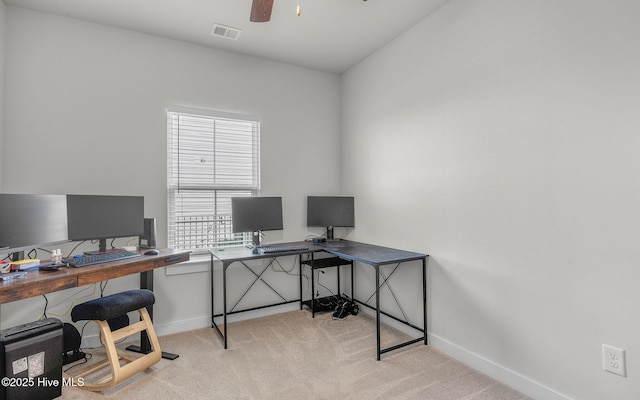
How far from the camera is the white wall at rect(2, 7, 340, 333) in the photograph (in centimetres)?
257

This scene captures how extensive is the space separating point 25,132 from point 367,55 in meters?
3.32

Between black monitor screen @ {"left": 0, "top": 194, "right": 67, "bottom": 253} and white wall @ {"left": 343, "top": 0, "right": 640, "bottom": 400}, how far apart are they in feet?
9.41

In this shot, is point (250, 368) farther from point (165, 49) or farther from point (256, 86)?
point (165, 49)

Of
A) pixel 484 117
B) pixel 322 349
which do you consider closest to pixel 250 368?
pixel 322 349

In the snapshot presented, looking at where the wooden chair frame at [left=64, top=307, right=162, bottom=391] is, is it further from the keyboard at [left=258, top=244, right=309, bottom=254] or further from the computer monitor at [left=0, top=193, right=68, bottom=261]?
the keyboard at [left=258, top=244, right=309, bottom=254]

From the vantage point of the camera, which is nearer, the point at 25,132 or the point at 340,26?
the point at 25,132

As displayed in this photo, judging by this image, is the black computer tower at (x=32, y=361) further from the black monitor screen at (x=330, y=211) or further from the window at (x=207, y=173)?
the black monitor screen at (x=330, y=211)

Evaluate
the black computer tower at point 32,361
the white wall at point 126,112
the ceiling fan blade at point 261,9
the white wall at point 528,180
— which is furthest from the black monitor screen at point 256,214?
the ceiling fan blade at point 261,9

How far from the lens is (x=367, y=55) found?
140 inches

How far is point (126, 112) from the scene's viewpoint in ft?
9.60

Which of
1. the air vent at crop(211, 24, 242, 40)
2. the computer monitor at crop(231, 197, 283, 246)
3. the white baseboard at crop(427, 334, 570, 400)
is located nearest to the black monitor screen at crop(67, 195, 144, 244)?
the computer monitor at crop(231, 197, 283, 246)

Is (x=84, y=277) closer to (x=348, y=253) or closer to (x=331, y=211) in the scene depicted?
(x=348, y=253)

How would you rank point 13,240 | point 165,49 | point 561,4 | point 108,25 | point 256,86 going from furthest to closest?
point 256,86
point 165,49
point 108,25
point 13,240
point 561,4

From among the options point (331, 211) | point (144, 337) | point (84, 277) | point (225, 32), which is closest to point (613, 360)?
point (331, 211)
